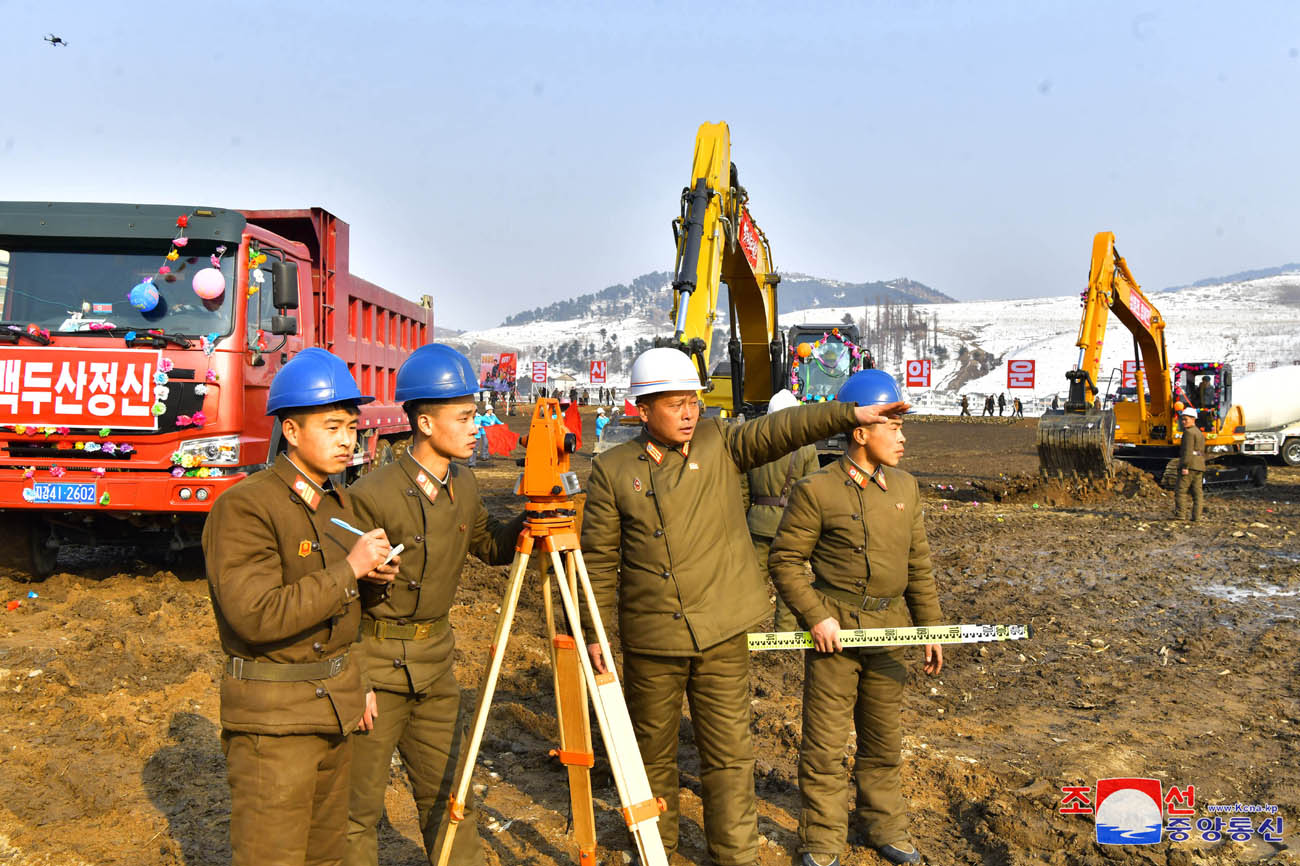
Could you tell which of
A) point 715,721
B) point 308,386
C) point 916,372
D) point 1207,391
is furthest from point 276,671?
point 916,372

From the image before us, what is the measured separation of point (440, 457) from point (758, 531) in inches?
163

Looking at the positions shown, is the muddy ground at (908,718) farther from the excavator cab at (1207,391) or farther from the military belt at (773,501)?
the excavator cab at (1207,391)

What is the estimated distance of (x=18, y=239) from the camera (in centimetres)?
755

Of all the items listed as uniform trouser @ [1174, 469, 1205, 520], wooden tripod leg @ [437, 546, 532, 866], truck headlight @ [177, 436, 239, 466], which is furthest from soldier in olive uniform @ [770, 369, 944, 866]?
uniform trouser @ [1174, 469, 1205, 520]

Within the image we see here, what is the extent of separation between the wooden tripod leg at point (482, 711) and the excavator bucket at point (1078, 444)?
50.1 feet

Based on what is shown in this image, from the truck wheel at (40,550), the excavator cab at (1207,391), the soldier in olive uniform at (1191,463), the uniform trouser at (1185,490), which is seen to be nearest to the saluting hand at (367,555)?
the truck wheel at (40,550)

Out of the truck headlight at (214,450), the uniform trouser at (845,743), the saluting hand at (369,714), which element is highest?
the truck headlight at (214,450)

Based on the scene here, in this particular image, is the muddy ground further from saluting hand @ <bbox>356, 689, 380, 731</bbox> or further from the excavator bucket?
the excavator bucket

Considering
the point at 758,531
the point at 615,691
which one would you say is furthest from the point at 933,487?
the point at 615,691

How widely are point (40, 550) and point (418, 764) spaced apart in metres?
6.52

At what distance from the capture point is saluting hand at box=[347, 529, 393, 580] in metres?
2.72

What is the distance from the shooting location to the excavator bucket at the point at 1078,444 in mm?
16438

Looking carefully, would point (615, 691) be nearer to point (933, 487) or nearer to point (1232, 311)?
point (933, 487)

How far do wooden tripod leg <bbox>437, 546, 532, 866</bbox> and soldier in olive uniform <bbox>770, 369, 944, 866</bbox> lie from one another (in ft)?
4.10
